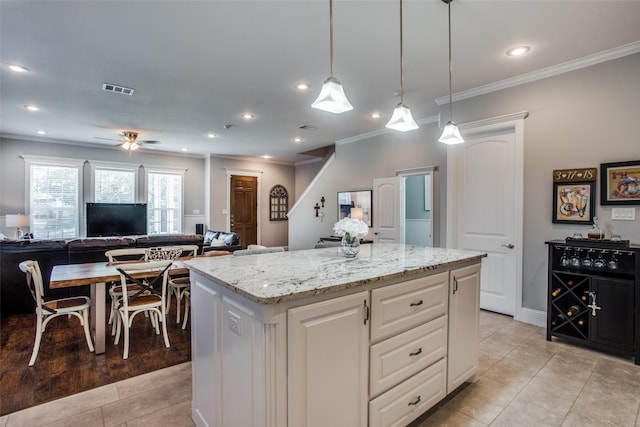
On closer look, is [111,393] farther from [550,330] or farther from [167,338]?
[550,330]

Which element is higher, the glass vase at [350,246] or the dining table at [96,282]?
the glass vase at [350,246]

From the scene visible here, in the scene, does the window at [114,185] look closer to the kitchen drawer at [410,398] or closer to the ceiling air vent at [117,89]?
the ceiling air vent at [117,89]

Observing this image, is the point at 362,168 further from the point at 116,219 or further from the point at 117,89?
the point at 116,219

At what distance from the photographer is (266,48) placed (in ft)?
9.70

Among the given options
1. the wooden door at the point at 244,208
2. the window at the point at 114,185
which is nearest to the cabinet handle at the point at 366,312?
the wooden door at the point at 244,208

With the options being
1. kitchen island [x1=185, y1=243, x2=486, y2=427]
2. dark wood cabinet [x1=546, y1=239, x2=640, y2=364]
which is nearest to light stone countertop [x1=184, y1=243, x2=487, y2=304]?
kitchen island [x1=185, y1=243, x2=486, y2=427]

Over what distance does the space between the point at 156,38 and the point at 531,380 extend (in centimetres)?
418

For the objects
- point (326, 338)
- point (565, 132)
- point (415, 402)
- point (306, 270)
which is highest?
point (565, 132)

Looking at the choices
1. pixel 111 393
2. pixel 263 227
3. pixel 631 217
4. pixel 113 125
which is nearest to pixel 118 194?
pixel 113 125

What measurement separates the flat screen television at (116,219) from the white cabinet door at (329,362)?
7518 mm

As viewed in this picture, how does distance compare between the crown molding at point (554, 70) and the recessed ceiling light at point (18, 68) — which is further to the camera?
the recessed ceiling light at point (18, 68)

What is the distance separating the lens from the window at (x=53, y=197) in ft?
21.8

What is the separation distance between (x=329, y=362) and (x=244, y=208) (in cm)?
805

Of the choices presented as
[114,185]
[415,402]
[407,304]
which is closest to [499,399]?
[415,402]
